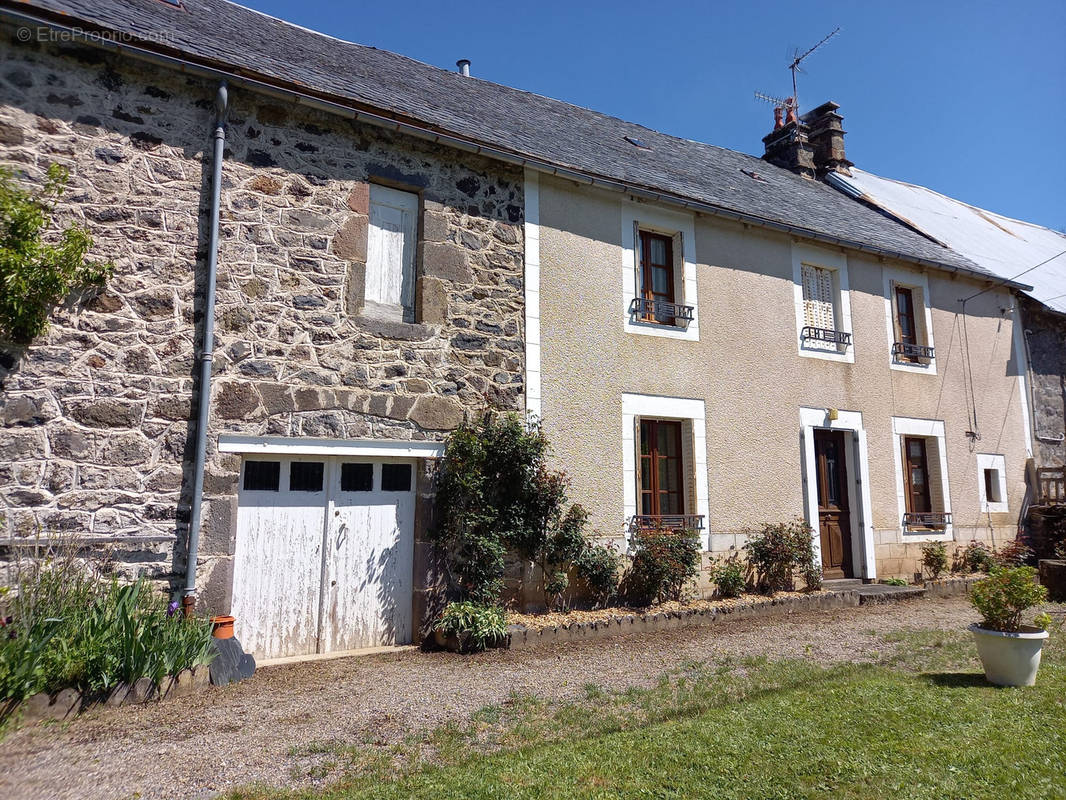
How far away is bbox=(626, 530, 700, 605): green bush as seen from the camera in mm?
8078

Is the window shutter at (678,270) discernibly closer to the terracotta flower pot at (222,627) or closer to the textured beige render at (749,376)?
the textured beige render at (749,376)

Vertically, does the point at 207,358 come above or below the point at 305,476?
above

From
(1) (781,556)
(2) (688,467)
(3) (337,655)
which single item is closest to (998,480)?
(1) (781,556)

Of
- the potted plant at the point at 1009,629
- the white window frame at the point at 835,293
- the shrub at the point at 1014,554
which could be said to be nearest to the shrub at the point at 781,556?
the white window frame at the point at 835,293

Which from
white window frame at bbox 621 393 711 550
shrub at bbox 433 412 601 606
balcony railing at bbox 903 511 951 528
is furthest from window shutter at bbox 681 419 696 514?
balcony railing at bbox 903 511 951 528

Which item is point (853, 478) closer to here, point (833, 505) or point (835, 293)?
point (833, 505)

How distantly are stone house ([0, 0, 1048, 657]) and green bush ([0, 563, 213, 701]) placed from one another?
1.35 ft

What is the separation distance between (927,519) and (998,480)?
2020 millimetres

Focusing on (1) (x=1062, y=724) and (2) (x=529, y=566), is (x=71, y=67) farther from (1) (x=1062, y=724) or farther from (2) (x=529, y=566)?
(1) (x=1062, y=724)

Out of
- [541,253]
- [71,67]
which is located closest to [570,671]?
[541,253]

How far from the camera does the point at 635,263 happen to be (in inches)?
358

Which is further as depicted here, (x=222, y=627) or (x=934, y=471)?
(x=934, y=471)

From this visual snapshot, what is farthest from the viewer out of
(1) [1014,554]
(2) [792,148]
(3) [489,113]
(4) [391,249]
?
(2) [792,148]

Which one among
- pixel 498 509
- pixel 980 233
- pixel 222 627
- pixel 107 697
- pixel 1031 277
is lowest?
pixel 107 697
